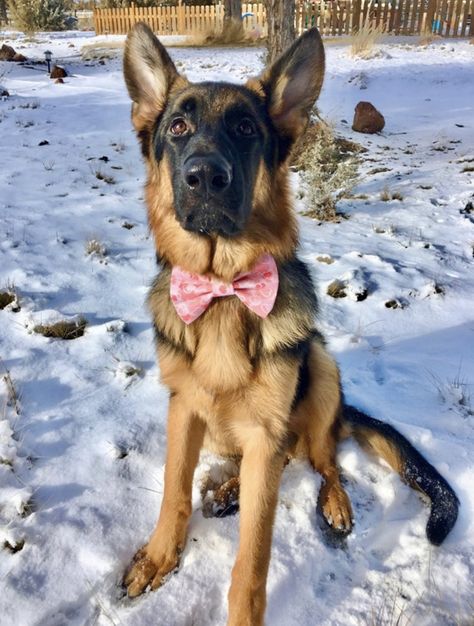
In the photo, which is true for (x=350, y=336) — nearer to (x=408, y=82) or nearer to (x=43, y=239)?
(x=43, y=239)

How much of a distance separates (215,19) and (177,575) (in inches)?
1055

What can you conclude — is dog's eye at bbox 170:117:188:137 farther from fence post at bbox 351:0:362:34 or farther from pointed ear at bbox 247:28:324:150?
fence post at bbox 351:0:362:34

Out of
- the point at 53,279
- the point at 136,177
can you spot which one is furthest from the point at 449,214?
the point at 53,279

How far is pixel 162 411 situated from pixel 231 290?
3.95ft

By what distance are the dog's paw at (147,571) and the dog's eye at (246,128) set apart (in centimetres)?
216

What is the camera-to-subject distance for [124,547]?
2.30m

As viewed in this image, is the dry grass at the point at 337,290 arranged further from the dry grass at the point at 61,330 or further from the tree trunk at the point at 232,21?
the tree trunk at the point at 232,21

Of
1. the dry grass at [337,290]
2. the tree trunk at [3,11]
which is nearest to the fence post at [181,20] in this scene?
the tree trunk at [3,11]

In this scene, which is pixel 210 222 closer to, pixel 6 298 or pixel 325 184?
pixel 6 298

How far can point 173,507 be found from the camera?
230cm

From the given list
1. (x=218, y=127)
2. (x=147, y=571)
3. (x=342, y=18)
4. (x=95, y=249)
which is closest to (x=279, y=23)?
(x=95, y=249)

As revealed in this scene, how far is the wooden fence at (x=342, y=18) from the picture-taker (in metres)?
21.6

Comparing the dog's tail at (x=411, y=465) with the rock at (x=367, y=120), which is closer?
the dog's tail at (x=411, y=465)

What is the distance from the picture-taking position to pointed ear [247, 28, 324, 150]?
7.66 feet
